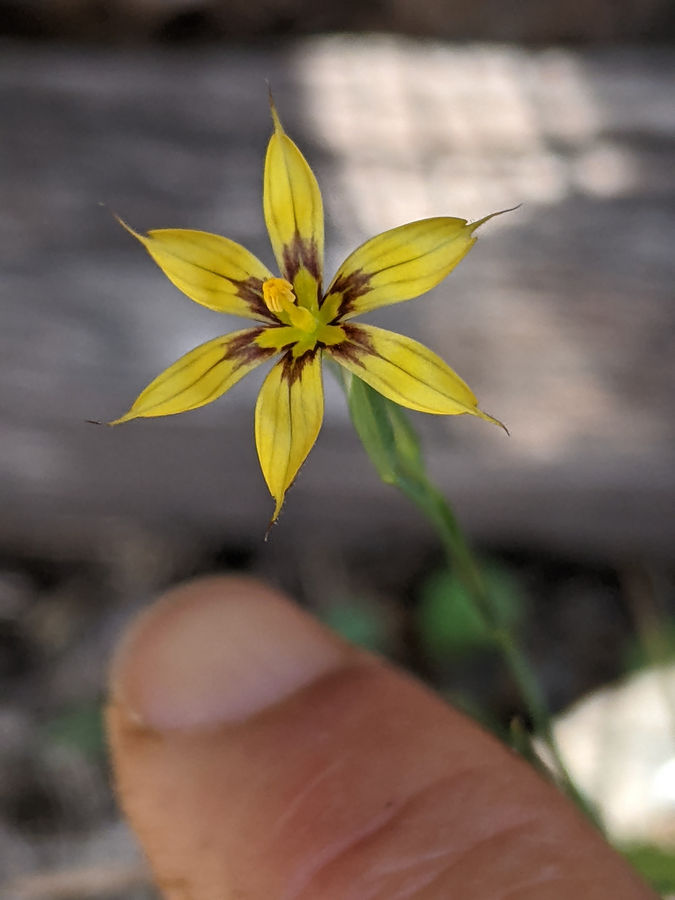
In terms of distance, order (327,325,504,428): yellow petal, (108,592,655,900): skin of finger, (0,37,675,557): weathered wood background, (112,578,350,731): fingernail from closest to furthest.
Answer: (327,325,504,428): yellow petal < (108,592,655,900): skin of finger < (112,578,350,731): fingernail < (0,37,675,557): weathered wood background

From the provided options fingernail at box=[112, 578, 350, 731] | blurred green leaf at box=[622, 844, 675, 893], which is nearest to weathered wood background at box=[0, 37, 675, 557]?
fingernail at box=[112, 578, 350, 731]

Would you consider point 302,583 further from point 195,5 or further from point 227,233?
point 195,5

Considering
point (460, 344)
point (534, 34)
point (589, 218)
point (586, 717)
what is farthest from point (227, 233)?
point (586, 717)

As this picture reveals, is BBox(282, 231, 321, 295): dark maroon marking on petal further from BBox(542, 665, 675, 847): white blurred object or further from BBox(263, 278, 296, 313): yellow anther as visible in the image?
BBox(542, 665, 675, 847): white blurred object

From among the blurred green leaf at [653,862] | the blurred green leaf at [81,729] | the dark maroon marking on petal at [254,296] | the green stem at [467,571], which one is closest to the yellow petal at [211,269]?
the dark maroon marking on petal at [254,296]

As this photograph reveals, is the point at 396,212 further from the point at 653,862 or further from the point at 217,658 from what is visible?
the point at 653,862

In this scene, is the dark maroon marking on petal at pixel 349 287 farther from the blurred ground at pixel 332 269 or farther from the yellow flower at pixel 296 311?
the blurred ground at pixel 332 269

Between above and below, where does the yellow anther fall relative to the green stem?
above

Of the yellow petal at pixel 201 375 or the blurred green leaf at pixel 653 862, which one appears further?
the blurred green leaf at pixel 653 862
